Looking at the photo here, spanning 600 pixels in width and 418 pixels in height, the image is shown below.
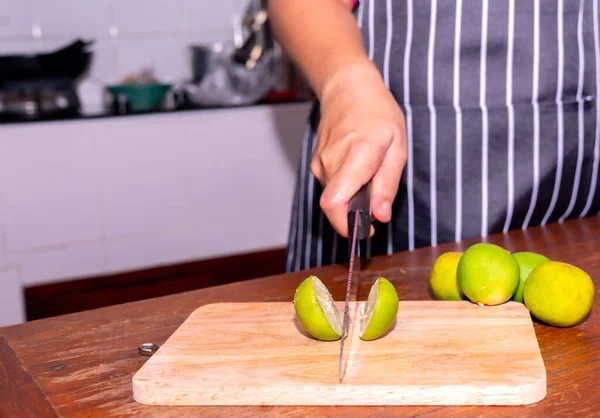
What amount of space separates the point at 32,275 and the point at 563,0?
7.26 feet

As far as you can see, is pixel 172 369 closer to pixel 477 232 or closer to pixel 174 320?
pixel 174 320

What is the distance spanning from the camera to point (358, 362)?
791mm

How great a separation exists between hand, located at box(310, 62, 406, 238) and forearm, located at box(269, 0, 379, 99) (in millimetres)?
21

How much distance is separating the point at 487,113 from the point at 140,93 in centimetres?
208

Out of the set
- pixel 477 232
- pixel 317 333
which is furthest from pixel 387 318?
pixel 477 232

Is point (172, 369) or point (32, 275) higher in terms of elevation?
point (172, 369)

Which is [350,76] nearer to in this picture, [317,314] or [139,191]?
[317,314]

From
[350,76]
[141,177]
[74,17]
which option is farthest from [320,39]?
[74,17]

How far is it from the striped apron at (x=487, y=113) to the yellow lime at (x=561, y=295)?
48cm

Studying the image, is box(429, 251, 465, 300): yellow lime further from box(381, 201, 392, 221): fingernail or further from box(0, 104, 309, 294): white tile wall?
box(0, 104, 309, 294): white tile wall

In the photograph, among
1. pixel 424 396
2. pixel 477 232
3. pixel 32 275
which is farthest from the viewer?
pixel 32 275

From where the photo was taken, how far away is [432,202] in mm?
1396

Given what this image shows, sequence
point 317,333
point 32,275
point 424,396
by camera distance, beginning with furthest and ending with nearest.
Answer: point 32,275 < point 317,333 < point 424,396

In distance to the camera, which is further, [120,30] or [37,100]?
[120,30]
